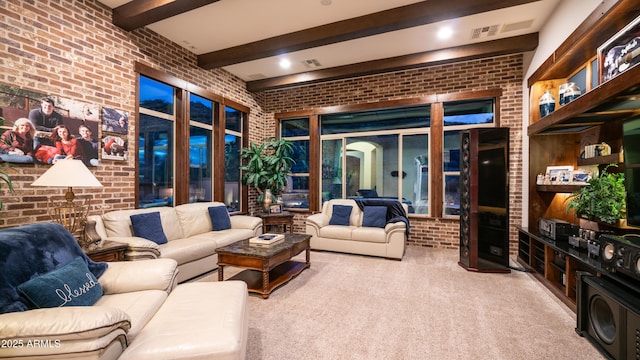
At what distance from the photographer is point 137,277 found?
6.73 feet

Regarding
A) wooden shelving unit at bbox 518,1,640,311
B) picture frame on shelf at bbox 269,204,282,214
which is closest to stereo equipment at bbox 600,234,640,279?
wooden shelving unit at bbox 518,1,640,311

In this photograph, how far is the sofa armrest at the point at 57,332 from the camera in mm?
1153

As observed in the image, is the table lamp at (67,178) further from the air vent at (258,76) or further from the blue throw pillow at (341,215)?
the air vent at (258,76)

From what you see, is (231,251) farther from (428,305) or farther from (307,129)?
(307,129)

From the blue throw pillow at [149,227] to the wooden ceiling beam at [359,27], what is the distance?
271 cm

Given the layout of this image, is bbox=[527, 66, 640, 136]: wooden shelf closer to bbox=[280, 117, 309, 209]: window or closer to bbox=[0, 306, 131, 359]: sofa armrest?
bbox=[0, 306, 131, 359]: sofa armrest

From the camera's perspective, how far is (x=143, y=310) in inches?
67.6

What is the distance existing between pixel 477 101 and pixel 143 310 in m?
5.63

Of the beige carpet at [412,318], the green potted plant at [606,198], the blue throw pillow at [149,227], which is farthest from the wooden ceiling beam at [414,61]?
the blue throw pillow at [149,227]

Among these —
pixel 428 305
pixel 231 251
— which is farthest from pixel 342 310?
pixel 231 251

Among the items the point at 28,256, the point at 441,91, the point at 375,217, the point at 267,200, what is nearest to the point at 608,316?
the point at 375,217

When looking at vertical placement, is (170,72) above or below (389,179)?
above

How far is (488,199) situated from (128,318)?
4156mm

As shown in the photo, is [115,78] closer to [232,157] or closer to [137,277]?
[232,157]
